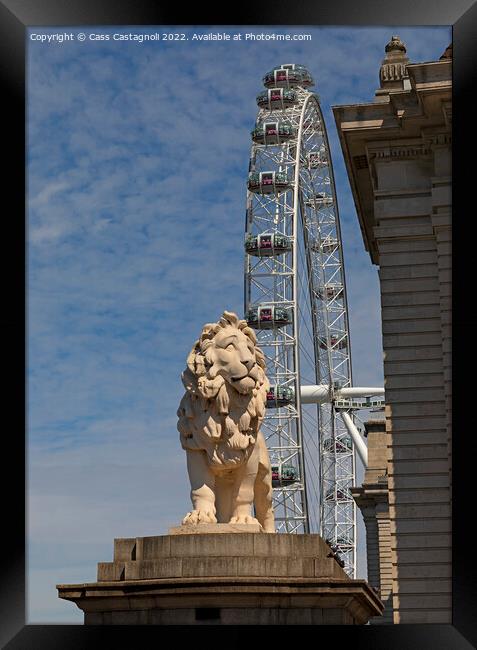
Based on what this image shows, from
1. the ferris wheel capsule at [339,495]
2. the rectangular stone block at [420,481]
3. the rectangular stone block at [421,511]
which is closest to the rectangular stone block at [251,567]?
the rectangular stone block at [421,511]

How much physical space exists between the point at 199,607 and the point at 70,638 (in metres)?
2.56

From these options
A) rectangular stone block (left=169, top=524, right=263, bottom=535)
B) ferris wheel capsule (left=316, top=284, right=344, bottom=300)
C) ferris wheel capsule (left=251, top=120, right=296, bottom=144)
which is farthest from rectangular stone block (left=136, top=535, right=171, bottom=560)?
ferris wheel capsule (left=316, top=284, right=344, bottom=300)

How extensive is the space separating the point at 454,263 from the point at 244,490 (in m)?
5.88

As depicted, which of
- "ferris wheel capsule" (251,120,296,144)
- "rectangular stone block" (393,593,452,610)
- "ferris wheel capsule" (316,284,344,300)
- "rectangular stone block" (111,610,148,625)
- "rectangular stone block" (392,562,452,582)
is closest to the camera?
"rectangular stone block" (111,610,148,625)

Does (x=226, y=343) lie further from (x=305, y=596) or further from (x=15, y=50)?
(x=15, y=50)

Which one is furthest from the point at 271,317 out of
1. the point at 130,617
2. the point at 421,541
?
the point at 130,617

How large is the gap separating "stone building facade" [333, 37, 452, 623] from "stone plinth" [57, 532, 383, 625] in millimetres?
7553

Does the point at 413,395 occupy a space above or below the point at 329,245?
below

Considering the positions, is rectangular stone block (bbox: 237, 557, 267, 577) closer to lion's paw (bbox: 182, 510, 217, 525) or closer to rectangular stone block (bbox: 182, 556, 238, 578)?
rectangular stone block (bbox: 182, 556, 238, 578)

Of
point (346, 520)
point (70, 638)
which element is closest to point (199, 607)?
point (70, 638)

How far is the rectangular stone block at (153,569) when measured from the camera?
21266 millimetres

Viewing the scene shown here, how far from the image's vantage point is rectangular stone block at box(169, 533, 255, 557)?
846 inches

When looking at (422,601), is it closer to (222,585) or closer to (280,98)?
(222,585)

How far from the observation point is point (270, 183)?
6956 cm
